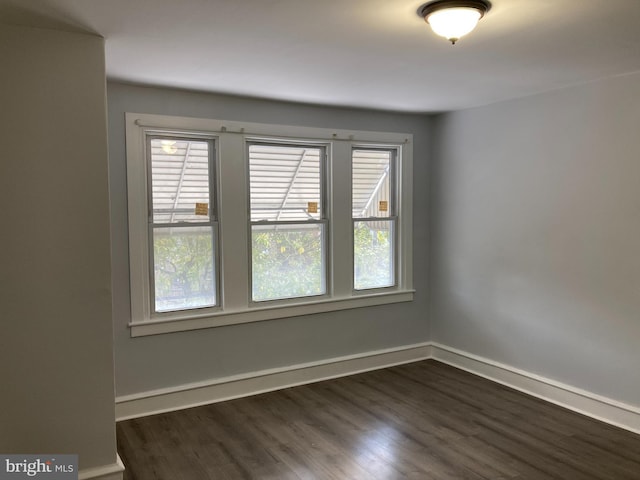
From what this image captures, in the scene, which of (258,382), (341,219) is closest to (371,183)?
(341,219)

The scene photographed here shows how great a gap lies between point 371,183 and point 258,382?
2.08 m

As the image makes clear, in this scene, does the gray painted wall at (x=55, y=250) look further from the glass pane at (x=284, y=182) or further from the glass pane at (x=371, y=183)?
the glass pane at (x=371, y=183)

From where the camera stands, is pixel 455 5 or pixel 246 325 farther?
pixel 246 325

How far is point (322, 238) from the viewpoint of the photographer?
4699 millimetres

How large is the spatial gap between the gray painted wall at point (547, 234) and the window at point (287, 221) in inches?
50.7

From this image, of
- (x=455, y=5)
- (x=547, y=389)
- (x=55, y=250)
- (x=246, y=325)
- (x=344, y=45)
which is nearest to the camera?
(x=455, y=5)

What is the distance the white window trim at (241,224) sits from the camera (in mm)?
3816

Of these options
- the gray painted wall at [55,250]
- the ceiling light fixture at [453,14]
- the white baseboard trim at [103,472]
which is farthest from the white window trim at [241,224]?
the ceiling light fixture at [453,14]

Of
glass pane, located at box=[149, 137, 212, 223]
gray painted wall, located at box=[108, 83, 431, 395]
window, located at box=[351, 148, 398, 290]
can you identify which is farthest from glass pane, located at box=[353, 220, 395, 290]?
glass pane, located at box=[149, 137, 212, 223]

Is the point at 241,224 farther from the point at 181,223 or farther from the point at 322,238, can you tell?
the point at 322,238

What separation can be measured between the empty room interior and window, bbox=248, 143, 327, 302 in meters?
0.02

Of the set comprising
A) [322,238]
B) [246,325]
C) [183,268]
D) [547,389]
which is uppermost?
[322,238]

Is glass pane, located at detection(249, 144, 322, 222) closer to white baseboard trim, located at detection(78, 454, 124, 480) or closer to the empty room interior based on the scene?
the empty room interior

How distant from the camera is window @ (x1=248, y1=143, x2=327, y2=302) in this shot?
14.3ft
